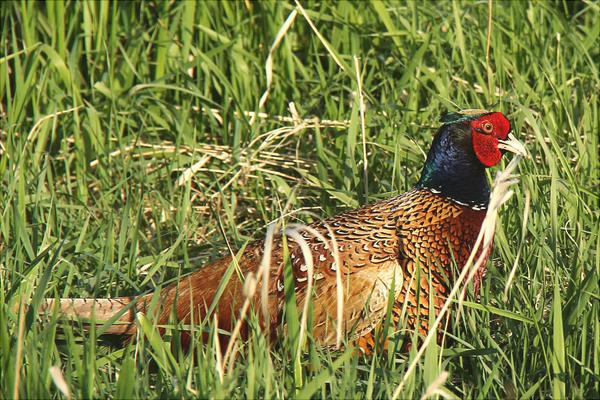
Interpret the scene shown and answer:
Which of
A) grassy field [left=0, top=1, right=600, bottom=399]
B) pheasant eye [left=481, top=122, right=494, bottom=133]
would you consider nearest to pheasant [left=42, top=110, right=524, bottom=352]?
pheasant eye [left=481, top=122, right=494, bottom=133]

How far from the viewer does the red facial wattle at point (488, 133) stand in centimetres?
351

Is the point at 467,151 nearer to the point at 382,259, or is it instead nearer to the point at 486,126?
the point at 486,126

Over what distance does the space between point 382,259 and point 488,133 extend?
1.90 feet

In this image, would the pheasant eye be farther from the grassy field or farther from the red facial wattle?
the grassy field

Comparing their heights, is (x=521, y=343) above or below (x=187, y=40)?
below

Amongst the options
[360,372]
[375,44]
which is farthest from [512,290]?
[375,44]

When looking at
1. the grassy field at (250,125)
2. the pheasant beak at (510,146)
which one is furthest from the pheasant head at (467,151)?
the grassy field at (250,125)

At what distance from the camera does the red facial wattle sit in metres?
3.51

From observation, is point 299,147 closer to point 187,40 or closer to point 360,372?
point 187,40

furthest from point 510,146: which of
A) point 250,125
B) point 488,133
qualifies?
point 250,125

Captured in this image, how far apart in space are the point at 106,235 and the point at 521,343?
5.76 feet

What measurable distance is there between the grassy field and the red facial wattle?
144 millimetres

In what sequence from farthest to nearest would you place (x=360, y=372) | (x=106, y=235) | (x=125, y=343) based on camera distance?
(x=106, y=235) < (x=125, y=343) < (x=360, y=372)

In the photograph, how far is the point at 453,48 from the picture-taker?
471cm
